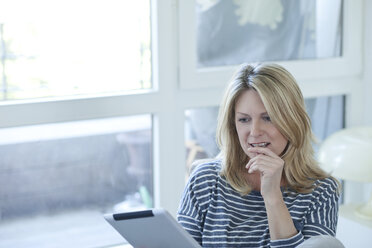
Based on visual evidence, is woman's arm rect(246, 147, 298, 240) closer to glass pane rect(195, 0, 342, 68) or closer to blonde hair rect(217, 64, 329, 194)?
blonde hair rect(217, 64, 329, 194)

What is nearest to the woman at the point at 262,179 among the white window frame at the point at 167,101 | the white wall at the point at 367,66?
the white window frame at the point at 167,101

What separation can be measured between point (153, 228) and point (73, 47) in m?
1.06

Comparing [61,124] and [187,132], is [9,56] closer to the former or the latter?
[61,124]

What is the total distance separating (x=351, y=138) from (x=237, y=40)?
659 mm

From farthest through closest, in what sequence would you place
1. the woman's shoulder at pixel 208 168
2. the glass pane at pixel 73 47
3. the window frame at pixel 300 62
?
the window frame at pixel 300 62 < the glass pane at pixel 73 47 < the woman's shoulder at pixel 208 168

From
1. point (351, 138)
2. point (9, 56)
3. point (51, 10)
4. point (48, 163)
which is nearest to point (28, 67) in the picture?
point (9, 56)

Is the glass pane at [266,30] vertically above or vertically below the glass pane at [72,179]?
above

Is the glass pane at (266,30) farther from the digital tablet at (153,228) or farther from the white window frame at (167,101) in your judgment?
the digital tablet at (153,228)

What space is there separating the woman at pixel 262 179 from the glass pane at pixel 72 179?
65cm

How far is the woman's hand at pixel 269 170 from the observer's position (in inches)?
72.9

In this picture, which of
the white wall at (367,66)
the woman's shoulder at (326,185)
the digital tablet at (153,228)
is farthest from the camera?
the white wall at (367,66)

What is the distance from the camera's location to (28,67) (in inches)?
95.7

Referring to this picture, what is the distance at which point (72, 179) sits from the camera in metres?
2.60

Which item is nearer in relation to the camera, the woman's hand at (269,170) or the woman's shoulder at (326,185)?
the woman's hand at (269,170)
